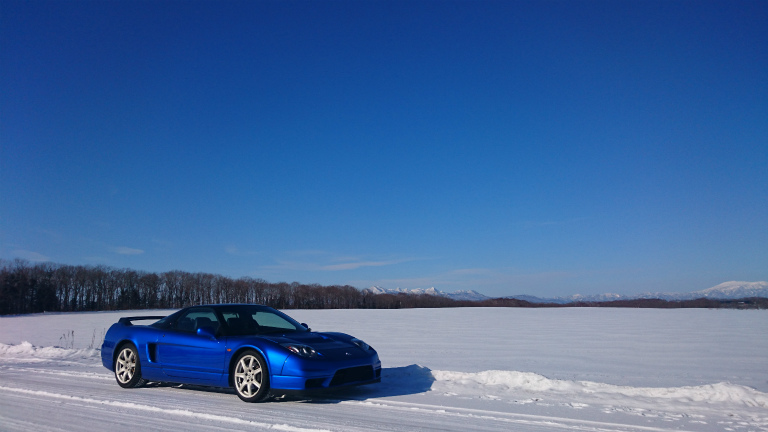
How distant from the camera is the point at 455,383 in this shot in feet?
23.9

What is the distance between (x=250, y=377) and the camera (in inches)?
250

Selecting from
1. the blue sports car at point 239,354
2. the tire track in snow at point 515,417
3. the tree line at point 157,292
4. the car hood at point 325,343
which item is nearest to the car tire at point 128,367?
the blue sports car at point 239,354

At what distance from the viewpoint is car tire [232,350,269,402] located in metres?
6.18

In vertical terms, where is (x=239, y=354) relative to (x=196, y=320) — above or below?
below

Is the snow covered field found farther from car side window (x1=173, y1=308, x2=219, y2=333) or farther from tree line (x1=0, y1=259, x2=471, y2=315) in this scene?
tree line (x1=0, y1=259, x2=471, y2=315)

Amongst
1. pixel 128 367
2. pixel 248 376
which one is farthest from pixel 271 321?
pixel 128 367

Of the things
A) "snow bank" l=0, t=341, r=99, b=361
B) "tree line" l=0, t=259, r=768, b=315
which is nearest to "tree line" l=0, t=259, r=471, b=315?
"tree line" l=0, t=259, r=768, b=315

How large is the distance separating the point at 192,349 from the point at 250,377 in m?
1.18

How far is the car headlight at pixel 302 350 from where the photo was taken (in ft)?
20.2

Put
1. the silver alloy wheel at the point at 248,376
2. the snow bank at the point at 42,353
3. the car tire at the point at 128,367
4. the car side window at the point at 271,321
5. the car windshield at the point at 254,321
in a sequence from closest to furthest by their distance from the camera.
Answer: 1. the silver alloy wheel at the point at 248,376
2. the car windshield at the point at 254,321
3. the car side window at the point at 271,321
4. the car tire at the point at 128,367
5. the snow bank at the point at 42,353

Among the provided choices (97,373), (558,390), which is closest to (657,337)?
(558,390)

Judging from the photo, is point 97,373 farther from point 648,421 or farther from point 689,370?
point 689,370

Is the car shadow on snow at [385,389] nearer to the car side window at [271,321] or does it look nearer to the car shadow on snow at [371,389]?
the car shadow on snow at [371,389]

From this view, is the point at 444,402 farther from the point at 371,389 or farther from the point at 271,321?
the point at 271,321
